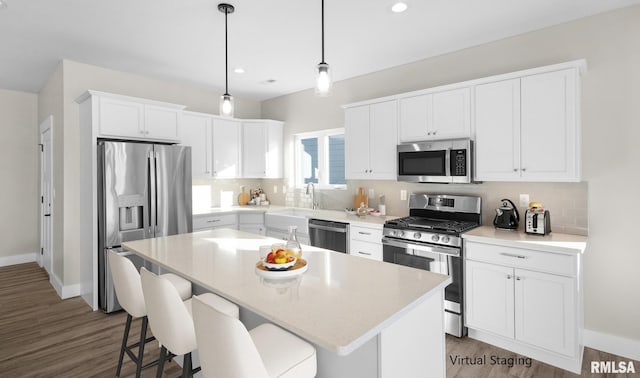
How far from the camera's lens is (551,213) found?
9.68ft

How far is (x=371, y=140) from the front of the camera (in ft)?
12.8

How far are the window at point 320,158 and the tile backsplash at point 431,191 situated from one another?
0.59ft

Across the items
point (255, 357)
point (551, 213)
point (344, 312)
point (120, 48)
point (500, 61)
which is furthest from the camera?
point (120, 48)

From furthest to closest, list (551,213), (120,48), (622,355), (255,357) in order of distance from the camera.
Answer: (120,48) → (551,213) → (622,355) → (255,357)

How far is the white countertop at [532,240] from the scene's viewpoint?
2.42m

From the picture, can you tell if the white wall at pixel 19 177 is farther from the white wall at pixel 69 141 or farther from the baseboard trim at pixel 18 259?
the white wall at pixel 69 141

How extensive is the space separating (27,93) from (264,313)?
6.36 meters

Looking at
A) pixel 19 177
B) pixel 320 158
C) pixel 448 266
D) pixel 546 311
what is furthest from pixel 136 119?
pixel 546 311

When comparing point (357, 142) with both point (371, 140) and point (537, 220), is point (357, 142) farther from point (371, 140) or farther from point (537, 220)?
point (537, 220)

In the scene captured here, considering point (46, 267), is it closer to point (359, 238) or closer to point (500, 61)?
point (359, 238)

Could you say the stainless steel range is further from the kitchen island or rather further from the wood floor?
the kitchen island

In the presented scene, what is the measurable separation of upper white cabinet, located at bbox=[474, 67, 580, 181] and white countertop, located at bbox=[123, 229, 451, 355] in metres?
1.68

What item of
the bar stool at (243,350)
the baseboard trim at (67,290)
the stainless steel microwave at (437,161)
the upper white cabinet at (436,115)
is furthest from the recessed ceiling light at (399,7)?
the baseboard trim at (67,290)

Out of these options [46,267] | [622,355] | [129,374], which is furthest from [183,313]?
[46,267]
